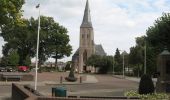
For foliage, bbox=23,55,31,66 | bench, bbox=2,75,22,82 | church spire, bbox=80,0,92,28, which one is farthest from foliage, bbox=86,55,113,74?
bench, bbox=2,75,22,82

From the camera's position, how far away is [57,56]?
4520 inches

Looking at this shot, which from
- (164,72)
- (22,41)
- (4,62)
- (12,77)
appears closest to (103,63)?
(22,41)

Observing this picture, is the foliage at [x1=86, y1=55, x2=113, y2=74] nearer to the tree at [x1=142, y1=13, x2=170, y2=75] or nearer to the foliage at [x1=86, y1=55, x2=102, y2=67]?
the foliage at [x1=86, y1=55, x2=102, y2=67]

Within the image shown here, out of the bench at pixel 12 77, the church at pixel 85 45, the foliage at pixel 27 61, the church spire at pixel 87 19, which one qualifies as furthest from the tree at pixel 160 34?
the church at pixel 85 45

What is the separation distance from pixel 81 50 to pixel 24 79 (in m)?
102

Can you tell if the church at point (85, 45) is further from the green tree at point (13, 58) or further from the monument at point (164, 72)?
the monument at point (164, 72)

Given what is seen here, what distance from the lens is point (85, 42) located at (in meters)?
154

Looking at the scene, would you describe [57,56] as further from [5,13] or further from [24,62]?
[5,13]

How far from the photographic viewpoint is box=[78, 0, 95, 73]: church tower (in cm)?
15050

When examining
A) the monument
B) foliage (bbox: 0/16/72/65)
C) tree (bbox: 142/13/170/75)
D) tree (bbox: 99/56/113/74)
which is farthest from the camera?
tree (bbox: 99/56/113/74)

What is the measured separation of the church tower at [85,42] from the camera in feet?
494

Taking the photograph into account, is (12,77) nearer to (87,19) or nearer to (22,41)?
(22,41)

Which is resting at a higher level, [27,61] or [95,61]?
[95,61]

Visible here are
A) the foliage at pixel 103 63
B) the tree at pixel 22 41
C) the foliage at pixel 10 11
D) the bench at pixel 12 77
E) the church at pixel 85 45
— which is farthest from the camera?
the church at pixel 85 45
